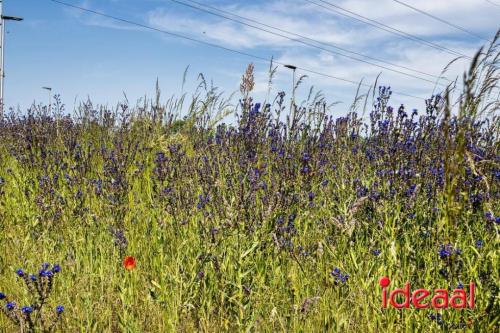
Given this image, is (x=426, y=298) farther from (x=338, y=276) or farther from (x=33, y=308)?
(x=33, y=308)

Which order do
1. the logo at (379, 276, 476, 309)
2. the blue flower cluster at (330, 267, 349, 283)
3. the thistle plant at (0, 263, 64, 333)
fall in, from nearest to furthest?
the thistle plant at (0, 263, 64, 333)
the logo at (379, 276, 476, 309)
the blue flower cluster at (330, 267, 349, 283)

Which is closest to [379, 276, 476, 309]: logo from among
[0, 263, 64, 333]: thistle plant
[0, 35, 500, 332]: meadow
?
[0, 35, 500, 332]: meadow

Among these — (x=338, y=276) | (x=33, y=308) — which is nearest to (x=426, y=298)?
(x=338, y=276)

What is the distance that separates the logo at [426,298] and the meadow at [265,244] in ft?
0.12

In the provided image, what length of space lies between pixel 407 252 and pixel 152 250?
1.34 m

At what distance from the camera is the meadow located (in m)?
1.78

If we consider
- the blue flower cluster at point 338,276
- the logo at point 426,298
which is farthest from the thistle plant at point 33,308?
the logo at point 426,298

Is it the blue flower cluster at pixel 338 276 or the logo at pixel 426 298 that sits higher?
the blue flower cluster at pixel 338 276

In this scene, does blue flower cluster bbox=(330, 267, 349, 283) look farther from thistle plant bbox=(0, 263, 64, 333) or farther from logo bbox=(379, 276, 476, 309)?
thistle plant bbox=(0, 263, 64, 333)

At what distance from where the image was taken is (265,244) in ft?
7.82

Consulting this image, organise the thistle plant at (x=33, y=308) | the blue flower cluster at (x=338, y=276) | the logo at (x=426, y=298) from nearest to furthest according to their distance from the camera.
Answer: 1. the thistle plant at (x=33, y=308)
2. the logo at (x=426, y=298)
3. the blue flower cluster at (x=338, y=276)

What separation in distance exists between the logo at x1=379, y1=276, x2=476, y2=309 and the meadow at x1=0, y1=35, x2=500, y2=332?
0.12 feet

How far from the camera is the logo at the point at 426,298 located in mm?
1737

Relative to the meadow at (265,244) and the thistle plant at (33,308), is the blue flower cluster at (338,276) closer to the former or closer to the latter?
the meadow at (265,244)
